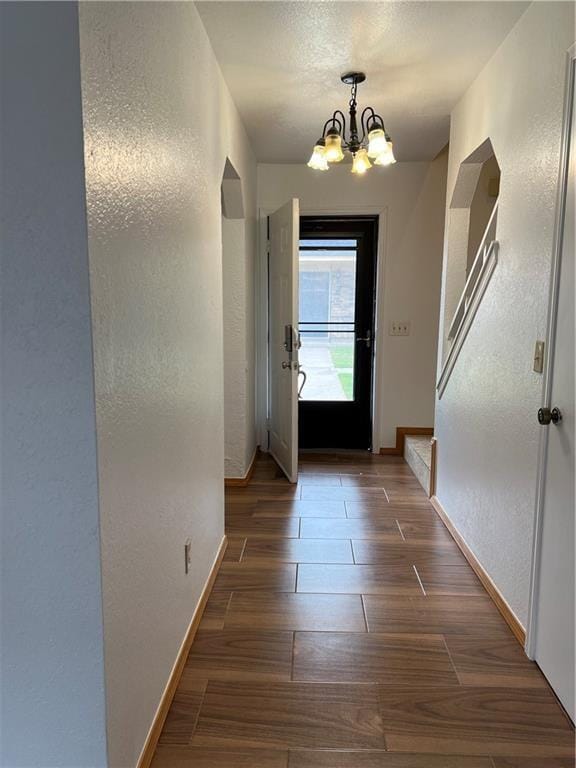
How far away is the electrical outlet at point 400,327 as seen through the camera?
4.30 meters

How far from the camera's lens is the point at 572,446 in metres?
1.59

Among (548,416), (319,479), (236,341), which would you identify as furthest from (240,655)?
(236,341)

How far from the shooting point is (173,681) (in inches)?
66.5

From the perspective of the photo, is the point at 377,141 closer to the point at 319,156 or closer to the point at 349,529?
the point at 319,156

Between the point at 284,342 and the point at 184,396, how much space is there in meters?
2.04

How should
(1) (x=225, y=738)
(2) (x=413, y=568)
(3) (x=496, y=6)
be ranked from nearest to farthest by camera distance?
(1) (x=225, y=738) < (3) (x=496, y=6) < (2) (x=413, y=568)

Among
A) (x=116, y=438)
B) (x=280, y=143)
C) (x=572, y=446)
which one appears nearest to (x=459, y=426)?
(x=572, y=446)

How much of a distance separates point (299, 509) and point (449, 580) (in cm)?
109

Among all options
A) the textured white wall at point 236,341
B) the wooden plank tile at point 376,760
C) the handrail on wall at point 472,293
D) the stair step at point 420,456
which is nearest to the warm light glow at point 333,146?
the handrail on wall at point 472,293

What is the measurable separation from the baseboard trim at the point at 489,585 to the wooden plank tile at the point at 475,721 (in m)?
0.28

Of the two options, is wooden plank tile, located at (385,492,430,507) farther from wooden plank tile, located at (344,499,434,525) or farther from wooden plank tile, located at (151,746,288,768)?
wooden plank tile, located at (151,746,288,768)

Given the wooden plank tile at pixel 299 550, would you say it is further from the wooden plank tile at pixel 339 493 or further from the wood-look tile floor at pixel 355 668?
the wooden plank tile at pixel 339 493

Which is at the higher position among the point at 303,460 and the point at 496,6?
the point at 496,6

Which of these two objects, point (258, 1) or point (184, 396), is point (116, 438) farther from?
point (258, 1)
